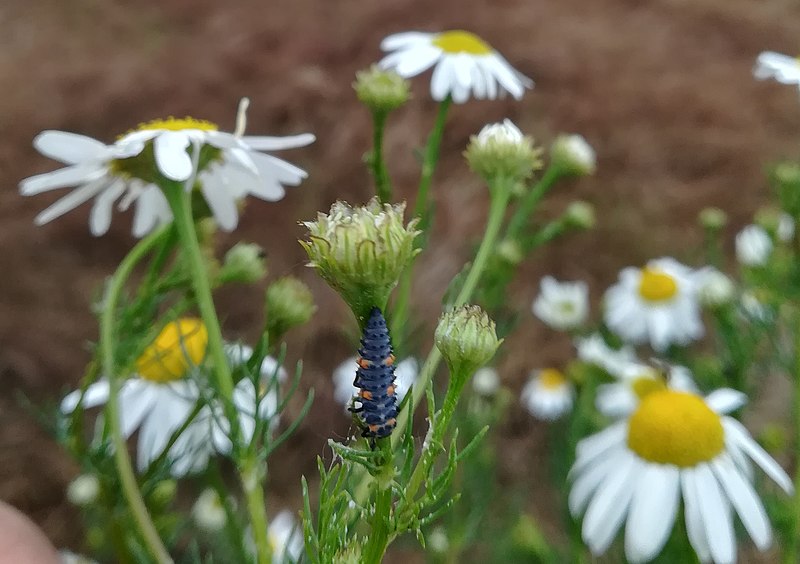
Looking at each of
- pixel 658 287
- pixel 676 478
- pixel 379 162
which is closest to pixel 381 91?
pixel 379 162

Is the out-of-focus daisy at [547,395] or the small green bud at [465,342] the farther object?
the out-of-focus daisy at [547,395]

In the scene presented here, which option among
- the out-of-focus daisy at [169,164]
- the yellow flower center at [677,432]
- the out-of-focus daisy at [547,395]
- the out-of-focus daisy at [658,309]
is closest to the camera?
the out-of-focus daisy at [169,164]

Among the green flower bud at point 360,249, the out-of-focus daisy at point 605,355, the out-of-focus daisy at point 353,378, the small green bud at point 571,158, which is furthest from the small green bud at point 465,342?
the out-of-focus daisy at point 605,355

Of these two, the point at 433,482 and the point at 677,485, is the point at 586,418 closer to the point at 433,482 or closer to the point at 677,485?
the point at 677,485

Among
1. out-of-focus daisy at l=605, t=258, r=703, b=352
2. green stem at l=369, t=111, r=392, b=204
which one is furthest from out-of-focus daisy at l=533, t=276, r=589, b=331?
green stem at l=369, t=111, r=392, b=204

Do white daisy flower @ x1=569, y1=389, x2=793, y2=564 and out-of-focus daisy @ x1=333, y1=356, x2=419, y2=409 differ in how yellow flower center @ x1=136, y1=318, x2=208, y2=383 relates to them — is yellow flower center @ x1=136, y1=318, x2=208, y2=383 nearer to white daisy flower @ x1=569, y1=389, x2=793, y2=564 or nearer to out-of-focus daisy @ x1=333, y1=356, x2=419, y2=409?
out-of-focus daisy @ x1=333, y1=356, x2=419, y2=409

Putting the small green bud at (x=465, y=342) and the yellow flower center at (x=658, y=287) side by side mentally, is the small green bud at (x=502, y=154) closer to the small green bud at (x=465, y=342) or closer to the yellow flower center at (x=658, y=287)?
the small green bud at (x=465, y=342)

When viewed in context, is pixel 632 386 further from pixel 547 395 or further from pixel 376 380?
pixel 376 380
